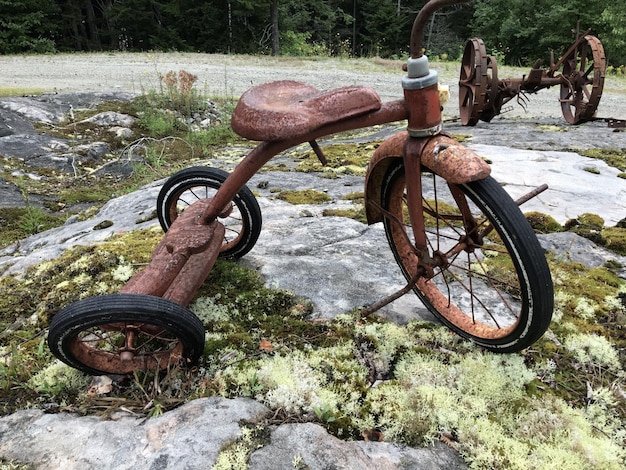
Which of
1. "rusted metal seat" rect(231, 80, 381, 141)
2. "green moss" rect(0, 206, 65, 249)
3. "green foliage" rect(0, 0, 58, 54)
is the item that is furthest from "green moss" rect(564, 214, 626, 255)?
"green foliage" rect(0, 0, 58, 54)

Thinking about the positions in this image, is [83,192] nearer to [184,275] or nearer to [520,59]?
[184,275]

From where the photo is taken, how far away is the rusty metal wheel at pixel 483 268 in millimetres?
2018

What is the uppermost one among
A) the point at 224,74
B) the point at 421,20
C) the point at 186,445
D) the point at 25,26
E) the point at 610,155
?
the point at 25,26

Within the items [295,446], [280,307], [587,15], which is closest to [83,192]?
[280,307]

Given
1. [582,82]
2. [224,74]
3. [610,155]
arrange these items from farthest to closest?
[224,74] → [582,82] → [610,155]

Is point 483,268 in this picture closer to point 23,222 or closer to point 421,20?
point 421,20

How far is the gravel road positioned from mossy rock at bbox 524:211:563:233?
7257 millimetres

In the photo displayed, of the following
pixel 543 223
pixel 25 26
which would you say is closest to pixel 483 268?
pixel 543 223

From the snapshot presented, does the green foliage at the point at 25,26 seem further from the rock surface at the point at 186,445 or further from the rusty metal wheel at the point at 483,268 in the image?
the rock surface at the point at 186,445

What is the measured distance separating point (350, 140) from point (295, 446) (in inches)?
243

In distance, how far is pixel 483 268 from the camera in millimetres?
2842

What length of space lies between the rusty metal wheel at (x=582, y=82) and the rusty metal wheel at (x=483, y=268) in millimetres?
3150

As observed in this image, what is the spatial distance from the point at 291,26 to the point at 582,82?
22657 mm

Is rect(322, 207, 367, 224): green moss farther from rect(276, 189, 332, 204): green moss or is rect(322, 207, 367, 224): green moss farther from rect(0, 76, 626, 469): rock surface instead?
rect(276, 189, 332, 204): green moss
